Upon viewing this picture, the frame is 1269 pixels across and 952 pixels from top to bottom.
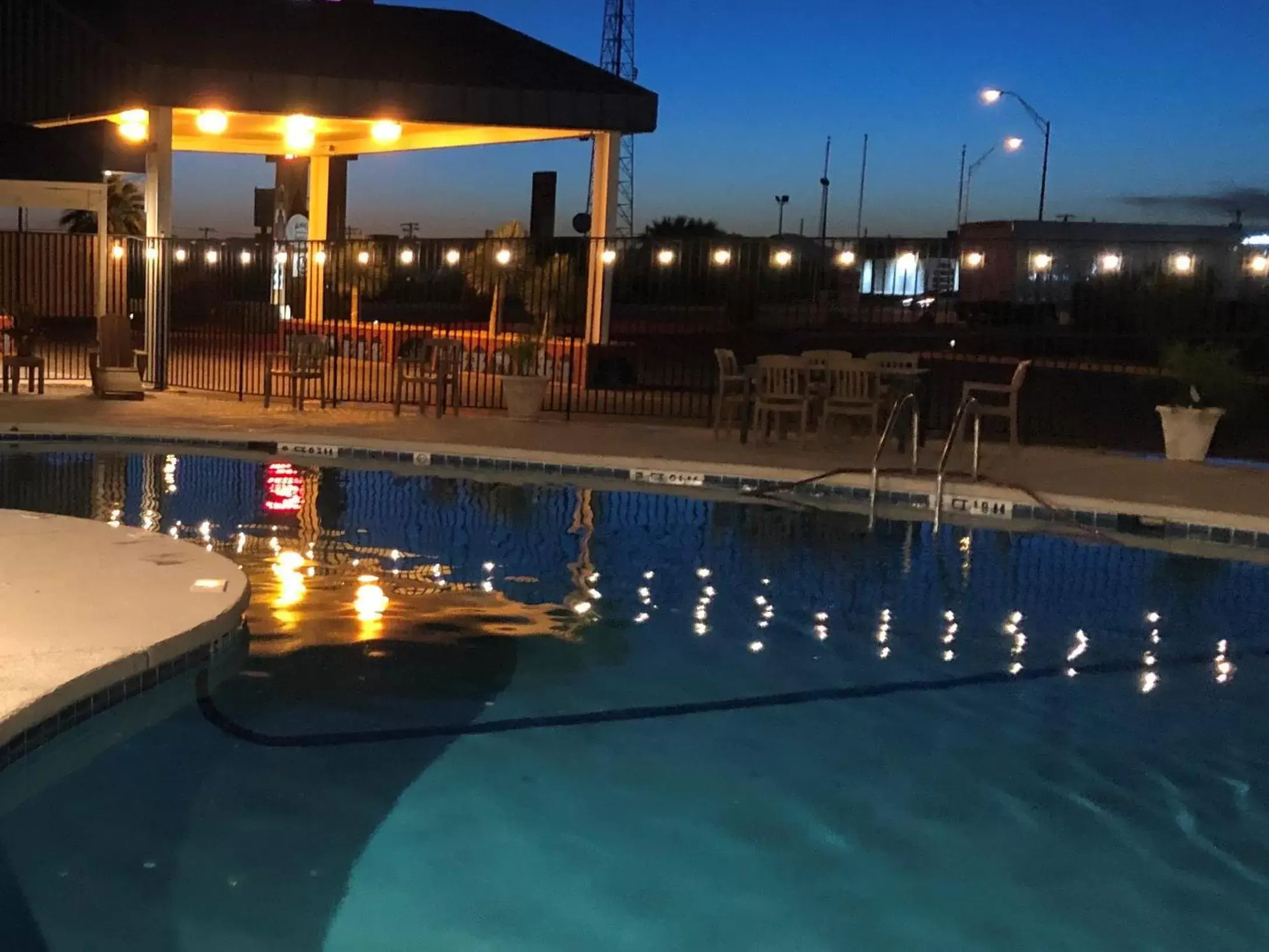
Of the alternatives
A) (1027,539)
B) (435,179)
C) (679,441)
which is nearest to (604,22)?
(435,179)

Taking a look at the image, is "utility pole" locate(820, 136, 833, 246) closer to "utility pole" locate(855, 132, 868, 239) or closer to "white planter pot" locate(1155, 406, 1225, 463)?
"utility pole" locate(855, 132, 868, 239)

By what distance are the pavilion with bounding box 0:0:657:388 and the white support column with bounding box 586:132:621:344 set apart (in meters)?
0.02

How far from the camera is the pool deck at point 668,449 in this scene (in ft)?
33.6

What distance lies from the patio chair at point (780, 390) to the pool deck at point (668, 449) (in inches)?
11.3

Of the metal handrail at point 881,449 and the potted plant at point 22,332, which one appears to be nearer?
the metal handrail at point 881,449

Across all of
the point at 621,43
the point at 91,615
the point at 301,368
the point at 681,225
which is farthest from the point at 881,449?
the point at 681,225

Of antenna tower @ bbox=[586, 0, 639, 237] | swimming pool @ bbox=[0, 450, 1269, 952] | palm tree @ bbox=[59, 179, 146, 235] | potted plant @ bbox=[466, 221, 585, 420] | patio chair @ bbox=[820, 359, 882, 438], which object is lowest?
swimming pool @ bbox=[0, 450, 1269, 952]

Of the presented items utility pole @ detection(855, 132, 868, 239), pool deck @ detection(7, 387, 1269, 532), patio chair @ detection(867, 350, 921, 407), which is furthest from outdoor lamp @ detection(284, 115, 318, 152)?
utility pole @ detection(855, 132, 868, 239)

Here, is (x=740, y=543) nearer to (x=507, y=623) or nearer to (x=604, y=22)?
(x=507, y=623)

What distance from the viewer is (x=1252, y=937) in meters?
4.09

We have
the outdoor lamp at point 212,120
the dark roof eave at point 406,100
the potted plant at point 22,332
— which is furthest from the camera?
the outdoor lamp at point 212,120

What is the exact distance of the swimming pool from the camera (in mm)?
4102

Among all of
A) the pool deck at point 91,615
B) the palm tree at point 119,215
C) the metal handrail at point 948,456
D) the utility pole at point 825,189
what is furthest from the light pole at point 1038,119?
the palm tree at point 119,215

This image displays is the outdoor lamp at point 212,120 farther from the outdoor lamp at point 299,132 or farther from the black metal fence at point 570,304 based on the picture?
the black metal fence at point 570,304
